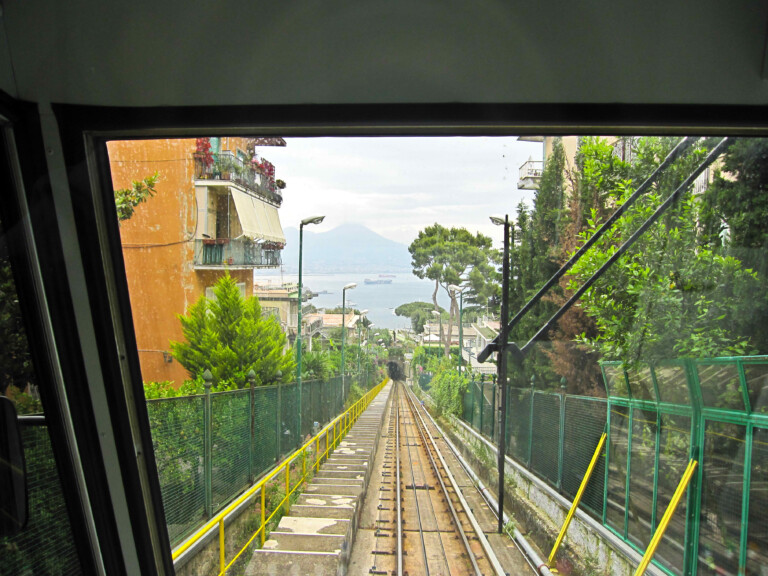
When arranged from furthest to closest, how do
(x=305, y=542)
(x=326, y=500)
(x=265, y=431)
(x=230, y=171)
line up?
(x=265, y=431) → (x=326, y=500) → (x=305, y=542) → (x=230, y=171)

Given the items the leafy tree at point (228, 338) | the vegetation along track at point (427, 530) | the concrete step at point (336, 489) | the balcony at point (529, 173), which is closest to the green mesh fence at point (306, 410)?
the vegetation along track at point (427, 530)

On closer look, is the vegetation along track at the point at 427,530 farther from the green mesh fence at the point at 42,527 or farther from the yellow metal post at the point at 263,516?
the green mesh fence at the point at 42,527

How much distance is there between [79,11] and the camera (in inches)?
68.3

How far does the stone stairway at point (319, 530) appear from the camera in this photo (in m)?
3.28

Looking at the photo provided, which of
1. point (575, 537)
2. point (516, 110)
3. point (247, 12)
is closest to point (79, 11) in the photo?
point (247, 12)

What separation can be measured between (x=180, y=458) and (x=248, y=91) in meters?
2.93

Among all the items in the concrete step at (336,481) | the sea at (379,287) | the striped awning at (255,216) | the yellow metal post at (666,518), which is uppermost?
the striped awning at (255,216)

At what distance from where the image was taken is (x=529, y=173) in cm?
334

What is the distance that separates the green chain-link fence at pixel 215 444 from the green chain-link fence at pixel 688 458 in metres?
2.72

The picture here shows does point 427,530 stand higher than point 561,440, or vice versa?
point 561,440

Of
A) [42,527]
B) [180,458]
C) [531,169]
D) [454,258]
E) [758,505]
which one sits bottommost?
[180,458]

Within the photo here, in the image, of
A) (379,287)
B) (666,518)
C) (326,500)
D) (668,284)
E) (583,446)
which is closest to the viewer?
(668,284)

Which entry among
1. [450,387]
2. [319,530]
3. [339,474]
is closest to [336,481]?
[339,474]

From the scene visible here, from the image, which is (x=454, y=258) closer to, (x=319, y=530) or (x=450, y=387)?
(x=319, y=530)
